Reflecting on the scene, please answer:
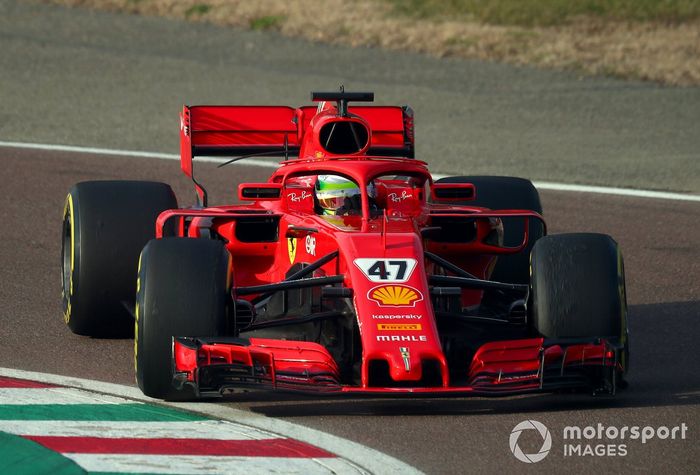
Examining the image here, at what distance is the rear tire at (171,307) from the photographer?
777cm

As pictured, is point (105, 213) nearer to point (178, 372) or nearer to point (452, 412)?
point (178, 372)

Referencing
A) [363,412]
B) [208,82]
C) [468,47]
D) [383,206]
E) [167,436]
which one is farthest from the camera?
[468,47]

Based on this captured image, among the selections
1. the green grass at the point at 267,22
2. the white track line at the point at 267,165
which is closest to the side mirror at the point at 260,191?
the white track line at the point at 267,165

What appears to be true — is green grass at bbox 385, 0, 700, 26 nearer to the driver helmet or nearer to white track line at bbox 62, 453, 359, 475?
the driver helmet

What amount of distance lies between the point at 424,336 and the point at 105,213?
2.75m

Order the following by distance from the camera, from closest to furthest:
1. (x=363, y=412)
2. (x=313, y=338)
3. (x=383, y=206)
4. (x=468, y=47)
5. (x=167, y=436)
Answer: (x=167, y=436), (x=363, y=412), (x=313, y=338), (x=383, y=206), (x=468, y=47)

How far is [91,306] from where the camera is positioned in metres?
9.40

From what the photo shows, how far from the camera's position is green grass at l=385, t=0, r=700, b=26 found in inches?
954

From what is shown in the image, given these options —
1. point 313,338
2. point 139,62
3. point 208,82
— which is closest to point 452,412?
point 313,338

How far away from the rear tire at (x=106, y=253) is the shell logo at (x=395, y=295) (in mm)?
2133

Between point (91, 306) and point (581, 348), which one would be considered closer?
point (581, 348)

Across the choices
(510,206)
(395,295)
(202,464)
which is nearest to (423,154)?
(510,206)

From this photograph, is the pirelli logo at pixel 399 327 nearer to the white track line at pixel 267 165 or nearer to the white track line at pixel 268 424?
the white track line at pixel 268 424

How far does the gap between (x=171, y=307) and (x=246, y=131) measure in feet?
10.6
